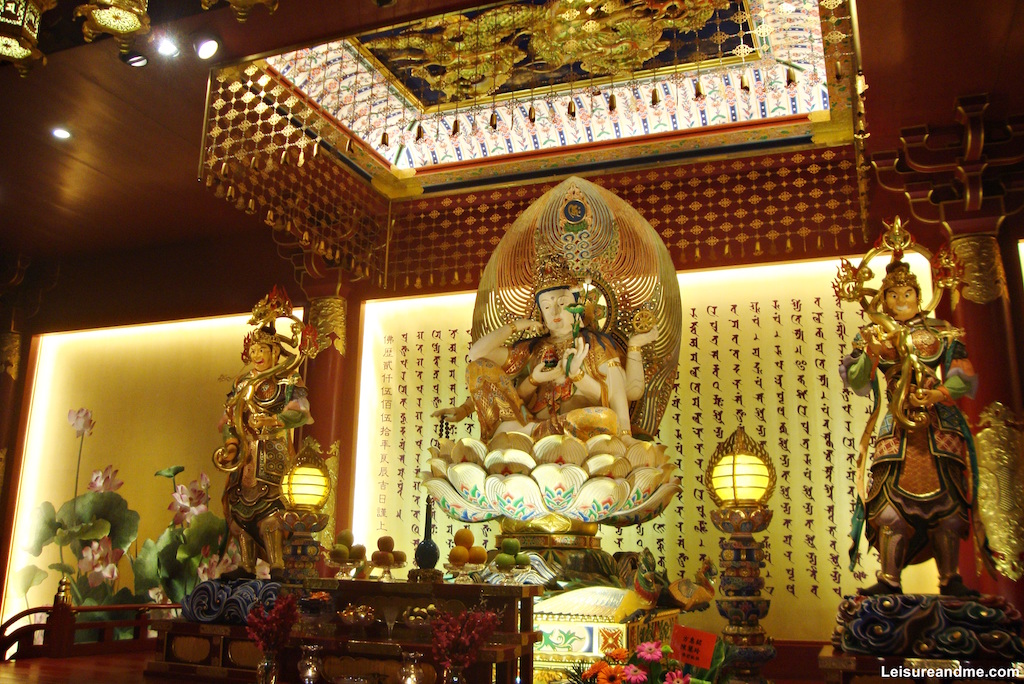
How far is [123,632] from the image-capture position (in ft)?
22.3

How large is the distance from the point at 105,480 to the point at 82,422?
58 cm

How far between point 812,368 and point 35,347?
6.40 metres

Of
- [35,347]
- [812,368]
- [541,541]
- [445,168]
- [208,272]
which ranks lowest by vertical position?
[541,541]

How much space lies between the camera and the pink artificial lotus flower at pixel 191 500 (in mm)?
6887

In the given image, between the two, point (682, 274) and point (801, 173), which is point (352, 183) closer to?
point (682, 274)

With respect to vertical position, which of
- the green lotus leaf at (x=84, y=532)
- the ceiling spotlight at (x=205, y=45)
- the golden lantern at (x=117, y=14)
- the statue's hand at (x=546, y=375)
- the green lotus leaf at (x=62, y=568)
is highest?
the ceiling spotlight at (x=205, y=45)

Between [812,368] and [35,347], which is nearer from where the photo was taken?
[812,368]

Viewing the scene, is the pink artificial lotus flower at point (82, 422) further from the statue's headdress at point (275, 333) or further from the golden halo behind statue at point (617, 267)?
the golden halo behind statue at point (617, 267)

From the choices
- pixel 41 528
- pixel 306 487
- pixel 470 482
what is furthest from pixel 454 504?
pixel 41 528

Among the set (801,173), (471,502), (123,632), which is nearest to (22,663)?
(123,632)

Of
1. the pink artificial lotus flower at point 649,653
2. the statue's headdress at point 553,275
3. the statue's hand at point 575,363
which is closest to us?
the pink artificial lotus flower at point 649,653

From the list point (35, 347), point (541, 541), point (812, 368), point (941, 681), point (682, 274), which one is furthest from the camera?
point (35, 347)

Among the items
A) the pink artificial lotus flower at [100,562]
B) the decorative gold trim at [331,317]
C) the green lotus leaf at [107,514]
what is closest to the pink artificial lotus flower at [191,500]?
the green lotus leaf at [107,514]

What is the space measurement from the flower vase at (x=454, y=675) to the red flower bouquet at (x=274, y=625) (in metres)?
0.72
